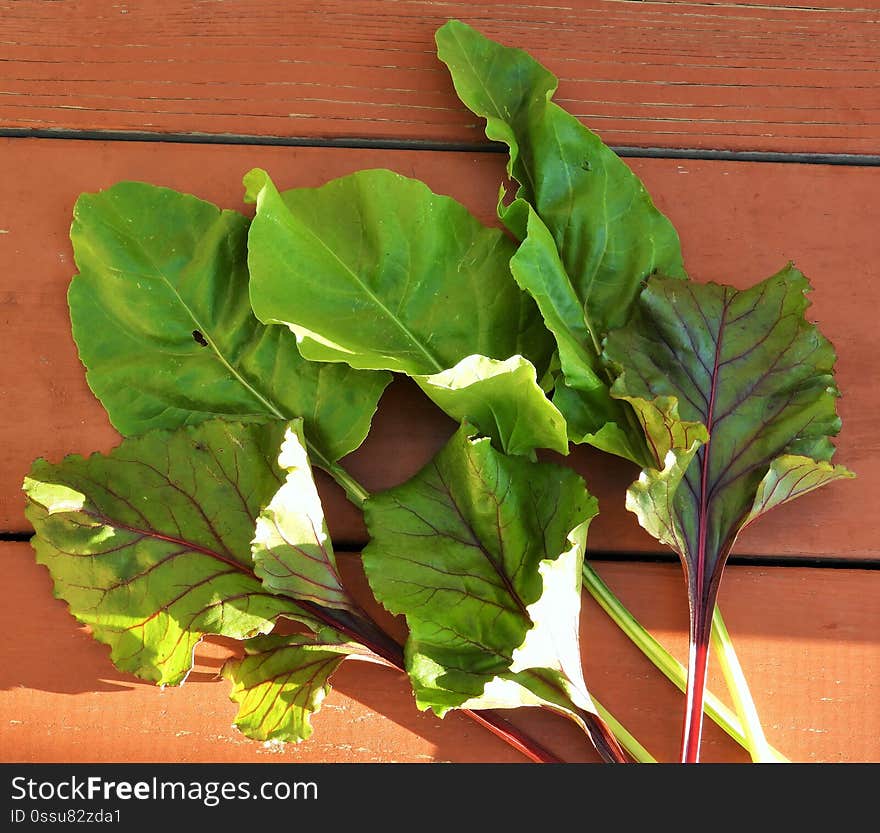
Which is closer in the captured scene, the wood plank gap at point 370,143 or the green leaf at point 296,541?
the green leaf at point 296,541

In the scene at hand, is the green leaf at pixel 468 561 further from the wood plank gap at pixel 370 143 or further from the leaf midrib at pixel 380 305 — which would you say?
the wood plank gap at pixel 370 143

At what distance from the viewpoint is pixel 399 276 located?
1.52 ft

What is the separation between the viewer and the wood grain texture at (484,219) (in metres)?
0.50

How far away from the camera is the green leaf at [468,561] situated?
44cm

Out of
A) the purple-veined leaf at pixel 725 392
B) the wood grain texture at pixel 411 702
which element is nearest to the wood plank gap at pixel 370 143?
the purple-veined leaf at pixel 725 392

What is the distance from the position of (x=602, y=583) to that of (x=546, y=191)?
21 centimetres

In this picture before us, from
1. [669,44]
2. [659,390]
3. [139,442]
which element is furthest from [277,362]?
[669,44]

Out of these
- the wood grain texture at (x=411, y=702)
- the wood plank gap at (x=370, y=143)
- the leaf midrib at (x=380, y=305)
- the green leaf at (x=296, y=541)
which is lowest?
the wood grain texture at (x=411, y=702)

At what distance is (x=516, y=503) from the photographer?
439mm

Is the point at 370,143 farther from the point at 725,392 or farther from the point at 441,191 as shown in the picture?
the point at 725,392

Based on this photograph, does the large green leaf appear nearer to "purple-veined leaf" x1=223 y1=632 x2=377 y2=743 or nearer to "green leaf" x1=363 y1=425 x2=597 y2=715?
"green leaf" x1=363 y1=425 x2=597 y2=715

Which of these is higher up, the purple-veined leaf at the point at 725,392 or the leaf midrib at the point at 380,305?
the leaf midrib at the point at 380,305

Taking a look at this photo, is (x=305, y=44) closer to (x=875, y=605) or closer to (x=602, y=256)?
(x=602, y=256)

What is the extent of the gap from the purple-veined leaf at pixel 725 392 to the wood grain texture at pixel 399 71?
4.9 inches
